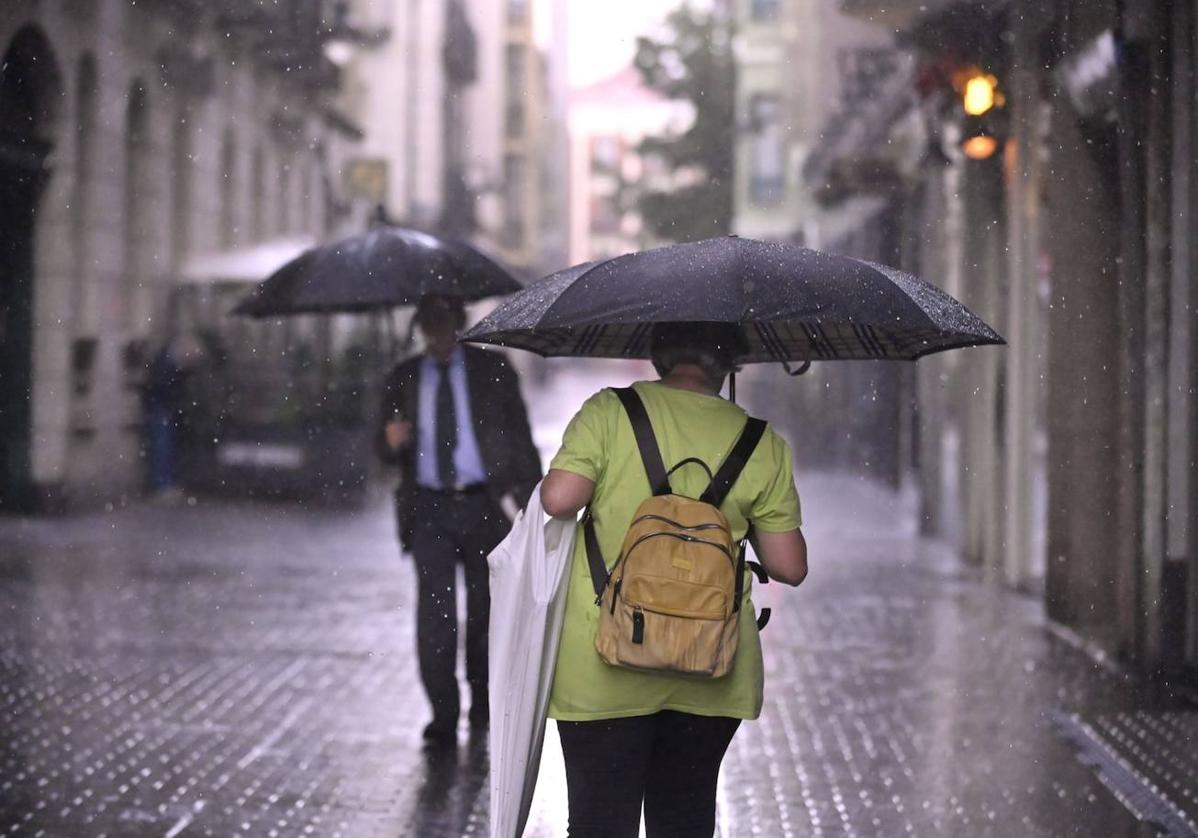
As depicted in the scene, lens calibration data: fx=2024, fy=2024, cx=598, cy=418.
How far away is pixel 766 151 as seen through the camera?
122 ft

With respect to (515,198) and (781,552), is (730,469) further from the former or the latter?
(515,198)

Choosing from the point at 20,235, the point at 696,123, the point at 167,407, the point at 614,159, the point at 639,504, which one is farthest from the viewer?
the point at 614,159

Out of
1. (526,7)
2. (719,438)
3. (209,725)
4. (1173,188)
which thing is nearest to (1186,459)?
(1173,188)

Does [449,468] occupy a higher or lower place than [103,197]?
lower

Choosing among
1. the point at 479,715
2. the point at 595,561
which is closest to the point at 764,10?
the point at 479,715

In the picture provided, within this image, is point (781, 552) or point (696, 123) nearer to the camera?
point (781, 552)

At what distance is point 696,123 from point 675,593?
3239cm

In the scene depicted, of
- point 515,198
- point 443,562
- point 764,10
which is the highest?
point 764,10

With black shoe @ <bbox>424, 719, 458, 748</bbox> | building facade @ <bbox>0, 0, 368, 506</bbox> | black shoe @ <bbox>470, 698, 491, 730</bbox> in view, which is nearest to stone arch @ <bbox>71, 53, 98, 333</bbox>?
building facade @ <bbox>0, 0, 368, 506</bbox>

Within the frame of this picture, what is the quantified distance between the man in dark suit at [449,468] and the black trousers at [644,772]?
3.07 metres

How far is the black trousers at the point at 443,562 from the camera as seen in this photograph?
7.56 meters

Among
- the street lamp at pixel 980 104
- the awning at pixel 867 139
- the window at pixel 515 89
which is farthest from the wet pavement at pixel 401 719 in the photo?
the window at pixel 515 89

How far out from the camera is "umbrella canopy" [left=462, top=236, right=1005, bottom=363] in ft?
14.1

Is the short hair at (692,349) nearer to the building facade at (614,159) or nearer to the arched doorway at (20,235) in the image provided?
the arched doorway at (20,235)
